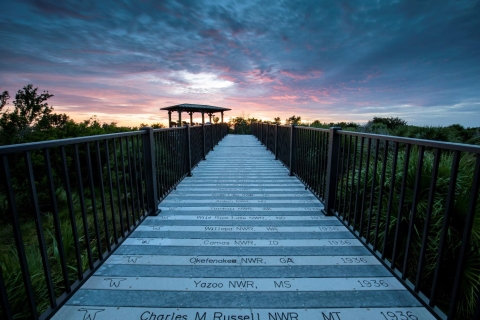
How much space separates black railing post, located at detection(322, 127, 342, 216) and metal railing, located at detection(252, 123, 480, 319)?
1cm

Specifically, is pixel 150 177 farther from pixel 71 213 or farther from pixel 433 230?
pixel 433 230

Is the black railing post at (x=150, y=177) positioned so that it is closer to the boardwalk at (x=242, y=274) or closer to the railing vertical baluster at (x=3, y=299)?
the boardwalk at (x=242, y=274)

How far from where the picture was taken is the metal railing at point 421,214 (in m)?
1.25

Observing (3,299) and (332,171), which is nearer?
(3,299)

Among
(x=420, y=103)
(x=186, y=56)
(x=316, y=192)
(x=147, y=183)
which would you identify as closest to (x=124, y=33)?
(x=186, y=56)

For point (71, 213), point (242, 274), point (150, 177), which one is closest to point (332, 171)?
point (242, 274)

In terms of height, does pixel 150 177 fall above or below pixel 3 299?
above

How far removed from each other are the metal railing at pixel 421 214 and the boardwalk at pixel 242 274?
0.73 feet

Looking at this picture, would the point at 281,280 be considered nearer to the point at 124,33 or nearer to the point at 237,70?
the point at 124,33

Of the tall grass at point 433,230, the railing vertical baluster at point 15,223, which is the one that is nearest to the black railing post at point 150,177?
the railing vertical baluster at point 15,223

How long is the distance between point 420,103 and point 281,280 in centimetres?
1143

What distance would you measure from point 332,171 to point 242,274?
5.69 feet

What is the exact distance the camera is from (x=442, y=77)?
899cm

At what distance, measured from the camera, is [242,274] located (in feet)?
5.69
